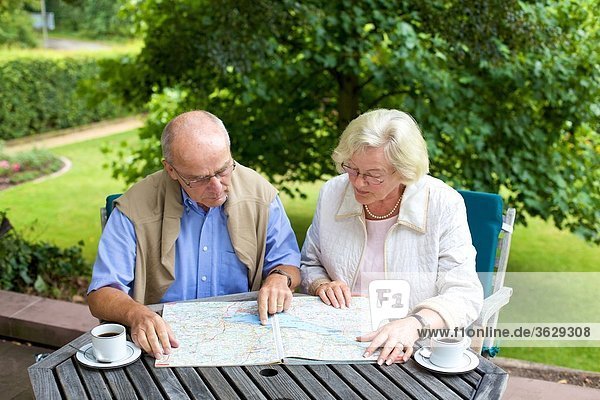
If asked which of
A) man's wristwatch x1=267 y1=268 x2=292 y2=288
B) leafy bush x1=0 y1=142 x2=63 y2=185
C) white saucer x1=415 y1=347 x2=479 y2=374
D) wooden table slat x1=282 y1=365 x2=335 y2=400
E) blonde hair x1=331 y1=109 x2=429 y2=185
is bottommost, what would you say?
leafy bush x1=0 y1=142 x2=63 y2=185

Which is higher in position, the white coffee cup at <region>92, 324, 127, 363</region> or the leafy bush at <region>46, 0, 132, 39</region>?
the leafy bush at <region>46, 0, 132, 39</region>

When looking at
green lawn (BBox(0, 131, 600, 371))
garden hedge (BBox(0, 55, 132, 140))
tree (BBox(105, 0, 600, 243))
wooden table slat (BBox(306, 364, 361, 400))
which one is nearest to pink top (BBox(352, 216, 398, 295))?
wooden table slat (BBox(306, 364, 361, 400))

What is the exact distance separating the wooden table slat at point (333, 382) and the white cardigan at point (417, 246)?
1.66 feet

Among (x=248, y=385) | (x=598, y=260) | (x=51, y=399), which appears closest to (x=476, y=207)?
(x=248, y=385)

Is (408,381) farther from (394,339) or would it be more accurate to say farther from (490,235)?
(490,235)

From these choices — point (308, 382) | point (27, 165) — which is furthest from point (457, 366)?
point (27, 165)

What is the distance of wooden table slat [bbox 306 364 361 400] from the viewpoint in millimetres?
1706

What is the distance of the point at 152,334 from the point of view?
1917mm

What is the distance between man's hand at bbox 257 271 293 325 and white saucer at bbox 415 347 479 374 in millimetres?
465

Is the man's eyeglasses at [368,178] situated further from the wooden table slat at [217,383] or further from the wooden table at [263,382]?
the wooden table slat at [217,383]

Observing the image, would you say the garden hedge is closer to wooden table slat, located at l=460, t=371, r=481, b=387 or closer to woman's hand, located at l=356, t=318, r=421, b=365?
woman's hand, located at l=356, t=318, r=421, b=365

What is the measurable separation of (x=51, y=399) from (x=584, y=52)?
3807mm

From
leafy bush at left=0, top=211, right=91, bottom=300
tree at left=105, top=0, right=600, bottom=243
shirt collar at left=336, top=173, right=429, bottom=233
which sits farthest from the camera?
leafy bush at left=0, top=211, right=91, bottom=300

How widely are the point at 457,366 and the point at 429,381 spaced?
10 cm
